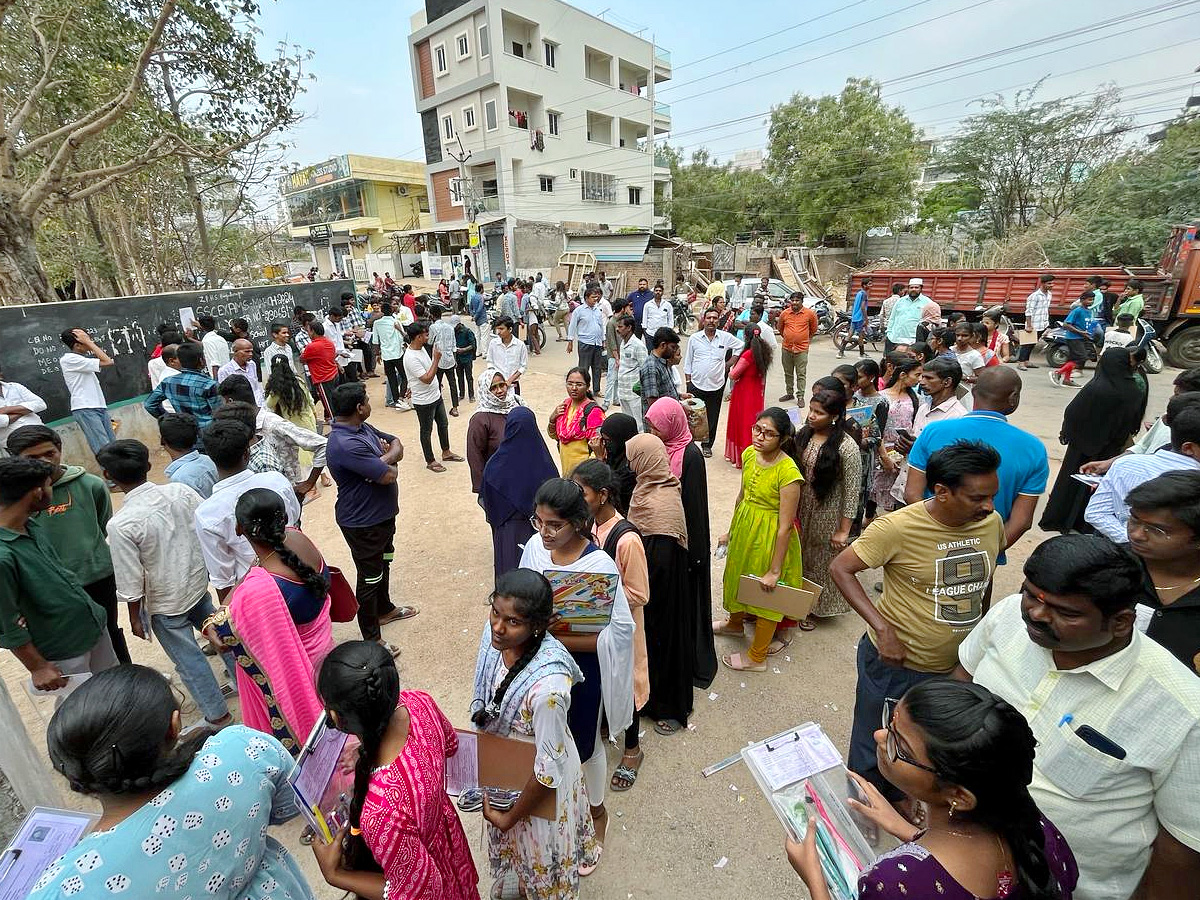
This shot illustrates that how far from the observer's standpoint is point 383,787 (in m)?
1.29

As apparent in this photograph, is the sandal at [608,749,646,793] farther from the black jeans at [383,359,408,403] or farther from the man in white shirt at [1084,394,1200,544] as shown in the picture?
the black jeans at [383,359,408,403]

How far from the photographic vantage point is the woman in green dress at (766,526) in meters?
2.96

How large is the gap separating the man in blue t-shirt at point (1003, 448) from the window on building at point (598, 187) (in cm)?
3051

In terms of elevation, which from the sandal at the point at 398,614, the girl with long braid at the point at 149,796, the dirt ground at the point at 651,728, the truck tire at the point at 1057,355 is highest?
the girl with long braid at the point at 149,796

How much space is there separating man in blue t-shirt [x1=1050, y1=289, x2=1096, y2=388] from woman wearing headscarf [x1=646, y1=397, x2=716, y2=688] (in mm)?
9973

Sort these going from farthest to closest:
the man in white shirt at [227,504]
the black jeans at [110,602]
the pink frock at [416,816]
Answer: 1. the black jeans at [110,602]
2. the man in white shirt at [227,504]
3. the pink frock at [416,816]

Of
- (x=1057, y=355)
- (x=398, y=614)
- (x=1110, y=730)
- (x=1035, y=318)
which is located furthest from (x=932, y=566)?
(x=1035, y=318)

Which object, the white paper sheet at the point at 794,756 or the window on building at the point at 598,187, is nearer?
the white paper sheet at the point at 794,756

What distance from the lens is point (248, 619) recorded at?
2.11 meters

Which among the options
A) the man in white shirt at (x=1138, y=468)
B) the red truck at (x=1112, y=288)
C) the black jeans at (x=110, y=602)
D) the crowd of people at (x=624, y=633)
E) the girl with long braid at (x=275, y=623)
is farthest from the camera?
the red truck at (x=1112, y=288)

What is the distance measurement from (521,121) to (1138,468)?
31.0 meters

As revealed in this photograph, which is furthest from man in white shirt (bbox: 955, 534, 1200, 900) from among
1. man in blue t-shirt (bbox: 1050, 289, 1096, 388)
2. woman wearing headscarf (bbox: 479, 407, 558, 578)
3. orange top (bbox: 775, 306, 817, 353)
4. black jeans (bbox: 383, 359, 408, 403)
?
man in blue t-shirt (bbox: 1050, 289, 1096, 388)

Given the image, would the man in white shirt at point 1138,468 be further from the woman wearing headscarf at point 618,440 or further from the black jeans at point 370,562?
the black jeans at point 370,562

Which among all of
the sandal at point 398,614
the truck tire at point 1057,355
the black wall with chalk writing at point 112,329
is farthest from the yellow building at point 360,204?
the sandal at point 398,614
